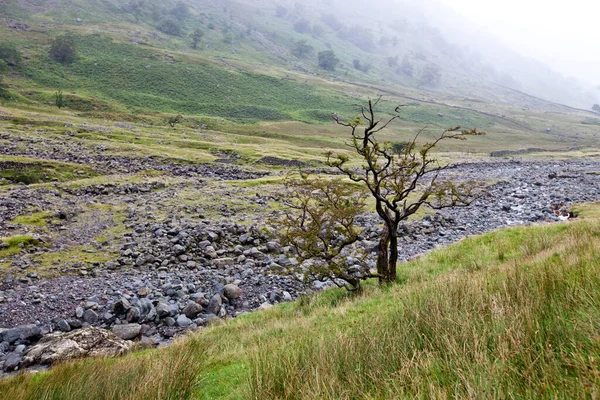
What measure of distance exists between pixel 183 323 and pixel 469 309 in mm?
9442

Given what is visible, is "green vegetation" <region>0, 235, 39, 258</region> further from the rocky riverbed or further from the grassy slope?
the grassy slope

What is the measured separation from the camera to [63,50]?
94.8 metres

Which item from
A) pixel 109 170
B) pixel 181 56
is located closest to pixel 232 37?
pixel 181 56

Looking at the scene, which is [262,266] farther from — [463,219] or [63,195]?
[463,219]

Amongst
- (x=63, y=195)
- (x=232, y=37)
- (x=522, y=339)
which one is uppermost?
(x=232, y=37)

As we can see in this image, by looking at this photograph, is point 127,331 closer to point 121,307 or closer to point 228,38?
point 121,307

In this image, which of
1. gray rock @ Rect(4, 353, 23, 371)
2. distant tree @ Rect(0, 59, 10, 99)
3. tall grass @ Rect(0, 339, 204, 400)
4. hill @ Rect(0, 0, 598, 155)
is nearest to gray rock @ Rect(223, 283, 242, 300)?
gray rock @ Rect(4, 353, 23, 371)

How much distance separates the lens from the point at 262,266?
51.6 ft

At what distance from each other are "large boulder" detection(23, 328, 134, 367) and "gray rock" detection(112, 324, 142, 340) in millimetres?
1114

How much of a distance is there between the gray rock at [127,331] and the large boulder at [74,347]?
1.11 m

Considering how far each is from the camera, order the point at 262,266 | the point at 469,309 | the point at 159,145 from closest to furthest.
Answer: the point at 469,309, the point at 262,266, the point at 159,145

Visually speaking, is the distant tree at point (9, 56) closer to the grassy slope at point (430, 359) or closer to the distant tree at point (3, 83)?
the distant tree at point (3, 83)

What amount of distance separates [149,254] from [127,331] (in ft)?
17.7

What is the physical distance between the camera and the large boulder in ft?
26.0
